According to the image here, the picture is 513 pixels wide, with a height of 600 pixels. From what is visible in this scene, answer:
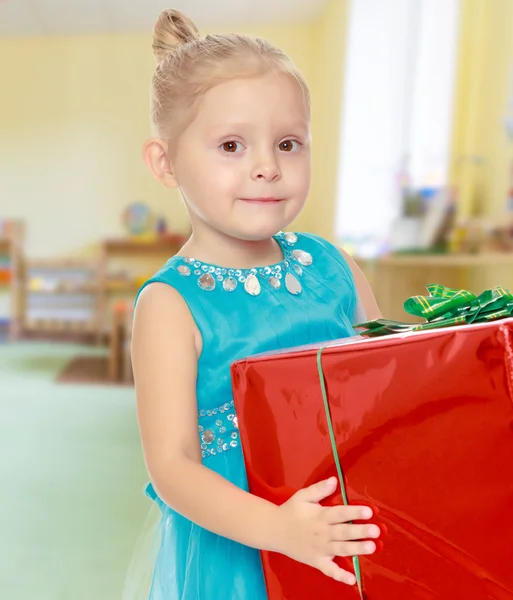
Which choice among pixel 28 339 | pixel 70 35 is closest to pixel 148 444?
pixel 28 339

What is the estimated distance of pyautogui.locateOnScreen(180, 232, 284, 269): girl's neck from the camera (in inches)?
29.0

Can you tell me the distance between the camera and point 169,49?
0.74m

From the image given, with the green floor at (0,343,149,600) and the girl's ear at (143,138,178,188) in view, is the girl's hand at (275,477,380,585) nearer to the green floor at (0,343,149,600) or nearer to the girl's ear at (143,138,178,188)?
the girl's ear at (143,138,178,188)

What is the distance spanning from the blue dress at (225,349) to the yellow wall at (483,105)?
2609 mm

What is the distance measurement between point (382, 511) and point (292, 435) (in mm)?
90

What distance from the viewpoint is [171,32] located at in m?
0.74

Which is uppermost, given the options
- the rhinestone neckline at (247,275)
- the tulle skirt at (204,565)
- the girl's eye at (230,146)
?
the girl's eye at (230,146)

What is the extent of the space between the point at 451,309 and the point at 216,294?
0.24m

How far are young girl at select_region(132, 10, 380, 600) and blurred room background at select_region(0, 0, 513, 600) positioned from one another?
1.17m

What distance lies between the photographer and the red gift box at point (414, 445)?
0.47 meters

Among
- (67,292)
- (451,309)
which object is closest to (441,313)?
(451,309)

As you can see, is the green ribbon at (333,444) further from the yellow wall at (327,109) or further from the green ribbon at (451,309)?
the yellow wall at (327,109)

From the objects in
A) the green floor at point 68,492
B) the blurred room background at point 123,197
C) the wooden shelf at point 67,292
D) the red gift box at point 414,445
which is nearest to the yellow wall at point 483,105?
the blurred room background at point 123,197

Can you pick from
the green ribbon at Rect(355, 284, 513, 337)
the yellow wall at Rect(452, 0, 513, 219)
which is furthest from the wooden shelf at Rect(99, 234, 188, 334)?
the green ribbon at Rect(355, 284, 513, 337)
